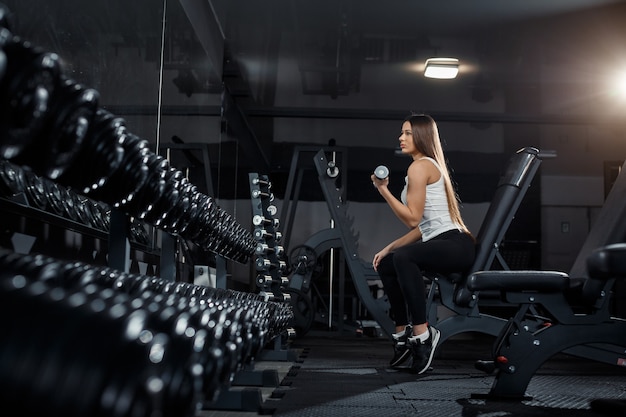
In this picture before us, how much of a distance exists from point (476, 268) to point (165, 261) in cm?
206

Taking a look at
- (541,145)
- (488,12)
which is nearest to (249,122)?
(488,12)

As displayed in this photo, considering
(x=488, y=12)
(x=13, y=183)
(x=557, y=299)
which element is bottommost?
(x=557, y=299)

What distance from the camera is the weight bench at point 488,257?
11.6ft

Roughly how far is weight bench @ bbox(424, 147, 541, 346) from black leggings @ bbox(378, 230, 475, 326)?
0.30 meters

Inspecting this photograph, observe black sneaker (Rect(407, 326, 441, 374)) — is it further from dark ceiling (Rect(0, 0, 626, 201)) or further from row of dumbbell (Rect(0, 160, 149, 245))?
dark ceiling (Rect(0, 0, 626, 201))

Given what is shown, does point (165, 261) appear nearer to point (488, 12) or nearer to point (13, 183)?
point (13, 183)

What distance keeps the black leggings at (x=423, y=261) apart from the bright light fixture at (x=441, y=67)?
4.33m

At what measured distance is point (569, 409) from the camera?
7.02ft

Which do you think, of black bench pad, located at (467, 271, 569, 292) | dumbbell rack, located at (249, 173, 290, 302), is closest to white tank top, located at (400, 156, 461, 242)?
dumbbell rack, located at (249, 173, 290, 302)

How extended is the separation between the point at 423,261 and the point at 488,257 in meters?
0.70

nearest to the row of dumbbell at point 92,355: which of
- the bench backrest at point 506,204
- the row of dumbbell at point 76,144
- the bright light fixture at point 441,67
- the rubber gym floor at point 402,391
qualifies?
the row of dumbbell at point 76,144

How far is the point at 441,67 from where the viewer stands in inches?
290

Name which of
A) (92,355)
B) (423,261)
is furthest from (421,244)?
(92,355)

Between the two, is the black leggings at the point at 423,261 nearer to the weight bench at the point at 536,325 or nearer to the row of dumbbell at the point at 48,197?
the weight bench at the point at 536,325
